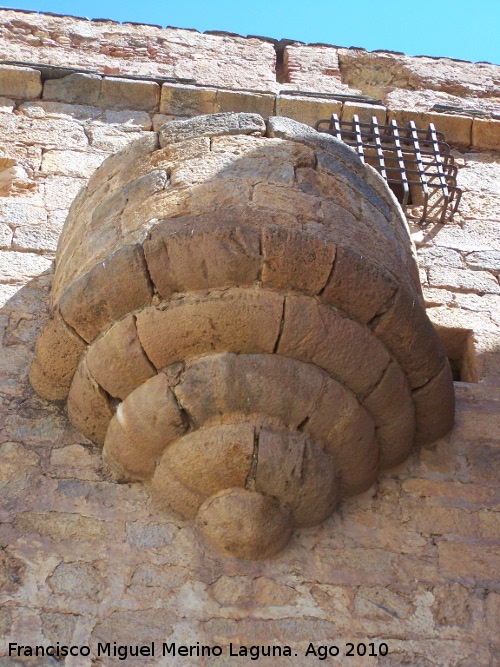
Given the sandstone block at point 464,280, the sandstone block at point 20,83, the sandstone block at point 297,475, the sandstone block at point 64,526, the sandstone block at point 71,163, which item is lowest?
the sandstone block at point 64,526

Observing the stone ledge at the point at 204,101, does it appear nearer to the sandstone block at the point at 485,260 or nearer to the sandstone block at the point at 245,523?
the sandstone block at the point at 485,260

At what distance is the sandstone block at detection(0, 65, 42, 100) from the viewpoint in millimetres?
6223

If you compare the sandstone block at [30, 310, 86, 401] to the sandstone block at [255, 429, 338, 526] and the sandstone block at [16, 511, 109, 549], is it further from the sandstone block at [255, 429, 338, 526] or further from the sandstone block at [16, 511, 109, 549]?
the sandstone block at [255, 429, 338, 526]

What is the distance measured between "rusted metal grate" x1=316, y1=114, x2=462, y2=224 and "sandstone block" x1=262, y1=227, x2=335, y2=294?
80.2 inches

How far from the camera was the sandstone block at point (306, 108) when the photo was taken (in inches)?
254

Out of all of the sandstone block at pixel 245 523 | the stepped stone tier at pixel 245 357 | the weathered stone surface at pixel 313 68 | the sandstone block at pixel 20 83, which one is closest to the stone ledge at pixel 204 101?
the sandstone block at pixel 20 83

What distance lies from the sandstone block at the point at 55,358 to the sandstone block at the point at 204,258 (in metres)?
0.42

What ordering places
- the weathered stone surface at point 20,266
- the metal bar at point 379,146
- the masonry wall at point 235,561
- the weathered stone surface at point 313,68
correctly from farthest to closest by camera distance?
the weathered stone surface at point 313,68
the metal bar at point 379,146
the weathered stone surface at point 20,266
the masonry wall at point 235,561

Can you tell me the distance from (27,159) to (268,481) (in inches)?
111

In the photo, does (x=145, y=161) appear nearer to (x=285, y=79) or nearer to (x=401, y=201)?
(x=401, y=201)

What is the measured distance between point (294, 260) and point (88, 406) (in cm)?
93

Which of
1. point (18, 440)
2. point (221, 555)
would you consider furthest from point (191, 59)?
point (221, 555)

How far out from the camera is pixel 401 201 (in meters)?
5.93

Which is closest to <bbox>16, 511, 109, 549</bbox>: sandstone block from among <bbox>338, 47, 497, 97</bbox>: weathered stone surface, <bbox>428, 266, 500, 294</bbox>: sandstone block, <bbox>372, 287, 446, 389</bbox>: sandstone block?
<bbox>372, 287, 446, 389</bbox>: sandstone block
